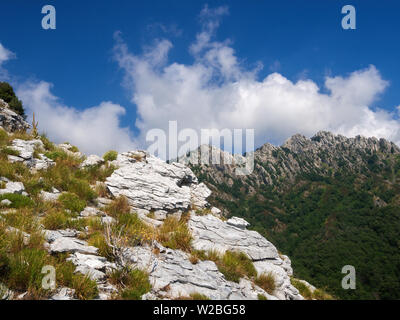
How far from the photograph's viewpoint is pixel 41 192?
914cm

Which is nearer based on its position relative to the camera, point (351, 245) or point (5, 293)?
point (5, 293)

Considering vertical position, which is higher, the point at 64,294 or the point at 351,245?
the point at 64,294

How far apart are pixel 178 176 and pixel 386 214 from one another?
197419 millimetres

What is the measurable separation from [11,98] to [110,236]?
28210mm

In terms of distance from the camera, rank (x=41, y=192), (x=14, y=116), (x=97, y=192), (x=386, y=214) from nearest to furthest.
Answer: (x=41, y=192), (x=97, y=192), (x=14, y=116), (x=386, y=214)

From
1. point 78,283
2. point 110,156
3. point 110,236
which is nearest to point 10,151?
point 110,156

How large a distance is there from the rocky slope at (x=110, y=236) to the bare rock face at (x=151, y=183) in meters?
0.06

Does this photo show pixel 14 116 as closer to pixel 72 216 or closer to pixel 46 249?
pixel 72 216

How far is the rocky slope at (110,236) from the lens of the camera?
516 centimetres

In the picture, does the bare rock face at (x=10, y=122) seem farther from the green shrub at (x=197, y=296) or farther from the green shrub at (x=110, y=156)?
the green shrub at (x=197, y=296)

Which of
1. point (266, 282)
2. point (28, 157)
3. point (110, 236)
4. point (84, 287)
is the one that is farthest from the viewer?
point (28, 157)

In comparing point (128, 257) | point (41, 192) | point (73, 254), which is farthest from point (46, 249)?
point (41, 192)

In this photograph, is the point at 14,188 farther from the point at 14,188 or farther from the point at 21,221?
the point at 21,221

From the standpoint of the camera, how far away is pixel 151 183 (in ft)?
42.6
